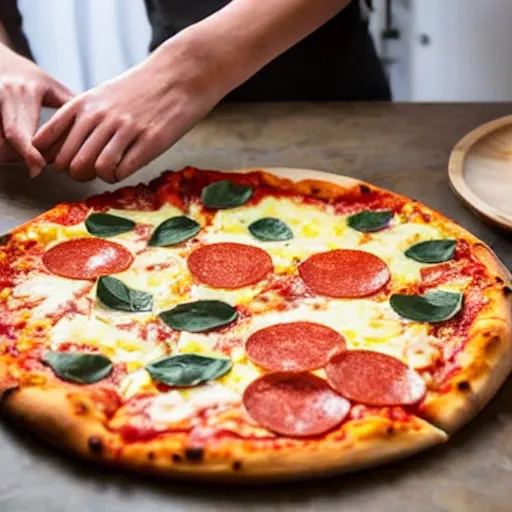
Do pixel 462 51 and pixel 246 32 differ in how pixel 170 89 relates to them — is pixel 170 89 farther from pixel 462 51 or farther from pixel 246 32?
pixel 462 51

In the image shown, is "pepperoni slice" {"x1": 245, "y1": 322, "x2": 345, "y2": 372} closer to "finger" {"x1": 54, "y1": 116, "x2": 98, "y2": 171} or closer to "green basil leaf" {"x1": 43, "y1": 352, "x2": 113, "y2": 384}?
"green basil leaf" {"x1": 43, "y1": 352, "x2": 113, "y2": 384}

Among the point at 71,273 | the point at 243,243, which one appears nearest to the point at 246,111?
the point at 243,243

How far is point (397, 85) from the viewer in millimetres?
2756

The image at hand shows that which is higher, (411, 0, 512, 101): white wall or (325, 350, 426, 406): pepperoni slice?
A: (325, 350, 426, 406): pepperoni slice

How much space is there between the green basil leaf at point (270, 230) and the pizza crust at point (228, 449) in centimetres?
43

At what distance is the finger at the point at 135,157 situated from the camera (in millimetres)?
1512

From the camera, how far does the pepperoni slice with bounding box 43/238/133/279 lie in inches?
52.7

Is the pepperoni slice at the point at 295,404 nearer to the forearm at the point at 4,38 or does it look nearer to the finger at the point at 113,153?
the finger at the point at 113,153

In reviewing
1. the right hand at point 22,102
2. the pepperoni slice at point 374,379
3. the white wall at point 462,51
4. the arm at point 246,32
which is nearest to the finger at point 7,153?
the right hand at point 22,102

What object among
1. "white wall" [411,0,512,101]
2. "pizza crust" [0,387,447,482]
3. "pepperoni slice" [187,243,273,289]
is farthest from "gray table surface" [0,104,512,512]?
"white wall" [411,0,512,101]

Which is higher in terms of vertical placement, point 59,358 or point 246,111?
point 59,358

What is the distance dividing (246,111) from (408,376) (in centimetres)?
94

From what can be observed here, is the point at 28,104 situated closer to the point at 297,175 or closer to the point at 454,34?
the point at 297,175

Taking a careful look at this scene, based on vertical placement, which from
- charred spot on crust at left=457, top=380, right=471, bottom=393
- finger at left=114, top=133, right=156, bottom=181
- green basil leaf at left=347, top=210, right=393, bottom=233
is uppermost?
finger at left=114, top=133, right=156, bottom=181
